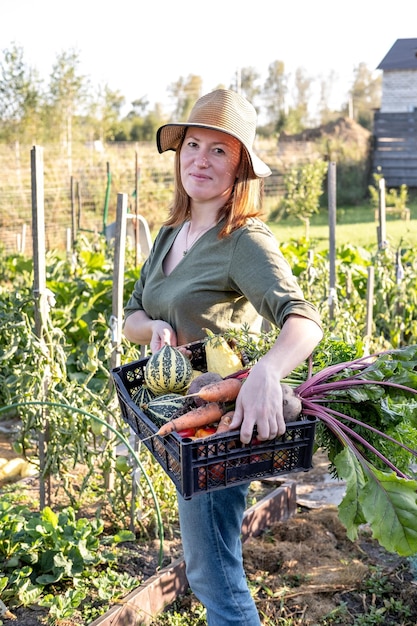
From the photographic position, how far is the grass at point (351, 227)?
46.7 feet

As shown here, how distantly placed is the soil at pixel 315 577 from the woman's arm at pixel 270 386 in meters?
1.47

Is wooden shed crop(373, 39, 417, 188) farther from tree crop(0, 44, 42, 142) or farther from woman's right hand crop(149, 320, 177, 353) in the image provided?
woman's right hand crop(149, 320, 177, 353)

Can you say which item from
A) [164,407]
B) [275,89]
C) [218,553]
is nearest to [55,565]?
[218,553]

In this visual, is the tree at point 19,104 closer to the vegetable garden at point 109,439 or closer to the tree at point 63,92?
the tree at point 63,92

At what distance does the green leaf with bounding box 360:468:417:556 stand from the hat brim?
984 millimetres

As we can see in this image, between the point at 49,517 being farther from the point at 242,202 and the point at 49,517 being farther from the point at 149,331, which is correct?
the point at 242,202

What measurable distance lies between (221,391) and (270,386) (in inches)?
6.5

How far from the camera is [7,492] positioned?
3.73m

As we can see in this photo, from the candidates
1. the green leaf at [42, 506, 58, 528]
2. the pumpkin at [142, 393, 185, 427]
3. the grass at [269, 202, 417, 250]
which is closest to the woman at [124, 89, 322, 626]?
the pumpkin at [142, 393, 185, 427]

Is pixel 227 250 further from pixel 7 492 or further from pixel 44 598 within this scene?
pixel 7 492

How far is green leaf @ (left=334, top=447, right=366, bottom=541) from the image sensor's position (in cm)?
177

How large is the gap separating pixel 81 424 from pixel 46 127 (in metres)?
18.5

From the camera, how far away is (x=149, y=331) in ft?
7.80

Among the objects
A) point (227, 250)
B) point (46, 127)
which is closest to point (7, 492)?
point (227, 250)
